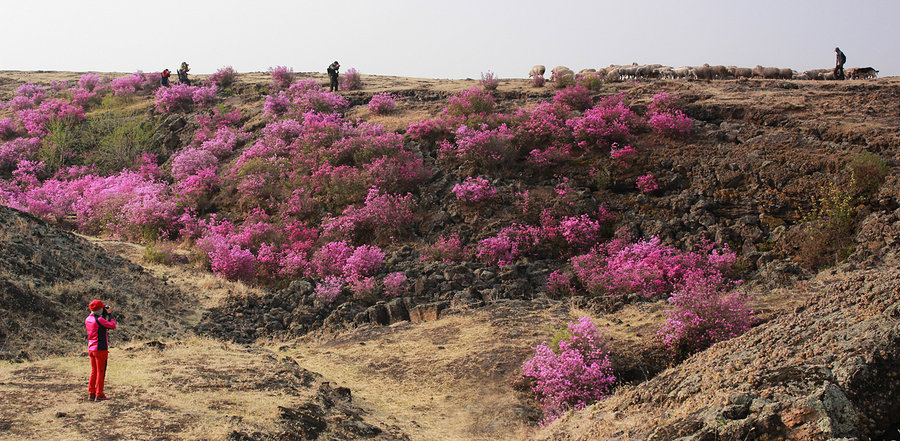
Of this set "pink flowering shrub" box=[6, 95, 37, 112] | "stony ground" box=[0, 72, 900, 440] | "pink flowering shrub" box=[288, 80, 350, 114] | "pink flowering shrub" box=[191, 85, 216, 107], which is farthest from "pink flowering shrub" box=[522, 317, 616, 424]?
"pink flowering shrub" box=[6, 95, 37, 112]

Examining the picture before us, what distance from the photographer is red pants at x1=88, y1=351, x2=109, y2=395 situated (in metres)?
7.09

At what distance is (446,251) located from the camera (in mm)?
14711

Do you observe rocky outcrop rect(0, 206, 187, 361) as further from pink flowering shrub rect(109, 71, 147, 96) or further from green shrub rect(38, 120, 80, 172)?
pink flowering shrub rect(109, 71, 147, 96)

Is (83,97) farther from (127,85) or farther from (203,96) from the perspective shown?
(203,96)

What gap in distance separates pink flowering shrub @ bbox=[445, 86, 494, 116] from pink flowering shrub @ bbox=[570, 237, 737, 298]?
8760 millimetres

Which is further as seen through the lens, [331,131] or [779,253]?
[331,131]

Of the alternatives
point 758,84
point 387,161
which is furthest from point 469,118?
point 758,84

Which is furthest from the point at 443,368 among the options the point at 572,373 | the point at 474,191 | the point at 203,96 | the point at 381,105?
the point at 203,96

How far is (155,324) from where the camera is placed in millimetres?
11406

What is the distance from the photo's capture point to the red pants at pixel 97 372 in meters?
7.09

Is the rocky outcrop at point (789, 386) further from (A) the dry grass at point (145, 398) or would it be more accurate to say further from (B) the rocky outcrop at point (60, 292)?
(B) the rocky outcrop at point (60, 292)

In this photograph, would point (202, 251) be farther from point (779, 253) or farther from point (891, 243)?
point (891, 243)

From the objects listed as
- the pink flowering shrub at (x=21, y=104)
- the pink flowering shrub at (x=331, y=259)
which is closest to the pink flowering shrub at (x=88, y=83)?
the pink flowering shrub at (x=21, y=104)

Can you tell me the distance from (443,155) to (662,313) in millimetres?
9785
